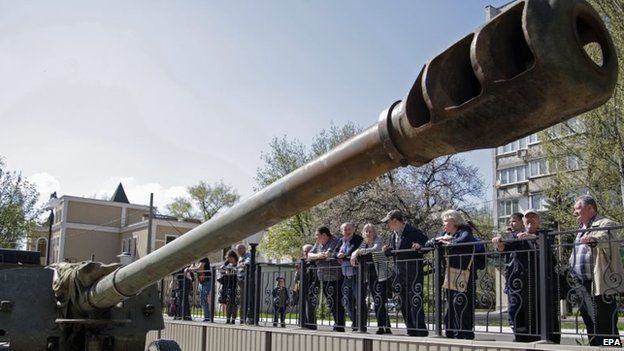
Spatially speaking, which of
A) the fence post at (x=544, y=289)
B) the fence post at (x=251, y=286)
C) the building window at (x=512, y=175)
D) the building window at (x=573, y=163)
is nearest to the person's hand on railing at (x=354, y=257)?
the fence post at (x=251, y=286)

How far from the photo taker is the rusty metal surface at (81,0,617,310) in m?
2.10

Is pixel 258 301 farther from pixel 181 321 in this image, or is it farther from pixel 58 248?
pixel 58 248

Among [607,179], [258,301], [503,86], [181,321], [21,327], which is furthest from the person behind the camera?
[607,179]

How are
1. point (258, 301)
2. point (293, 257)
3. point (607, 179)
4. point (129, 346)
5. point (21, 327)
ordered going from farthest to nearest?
1. point (293, 257)
2. point (607, 179)
3. point (258, 301)
4. point (129, 346)
5. point (21, 327)

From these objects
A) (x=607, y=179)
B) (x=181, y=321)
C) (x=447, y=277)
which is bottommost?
(x=181, y=321)

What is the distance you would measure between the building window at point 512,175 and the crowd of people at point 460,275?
1684 inches

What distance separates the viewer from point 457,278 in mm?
→ 7406

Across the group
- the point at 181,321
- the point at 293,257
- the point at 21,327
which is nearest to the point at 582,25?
the point at 21,327

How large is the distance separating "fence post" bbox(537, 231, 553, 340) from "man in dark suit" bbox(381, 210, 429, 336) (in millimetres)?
1609

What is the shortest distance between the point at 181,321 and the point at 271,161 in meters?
29.9

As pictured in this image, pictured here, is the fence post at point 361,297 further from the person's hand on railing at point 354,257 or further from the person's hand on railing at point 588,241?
the person's hand on railing at point 588,241

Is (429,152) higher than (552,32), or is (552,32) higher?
(552,32)

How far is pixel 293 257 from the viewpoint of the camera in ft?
132

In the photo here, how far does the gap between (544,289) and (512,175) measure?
46494mm
